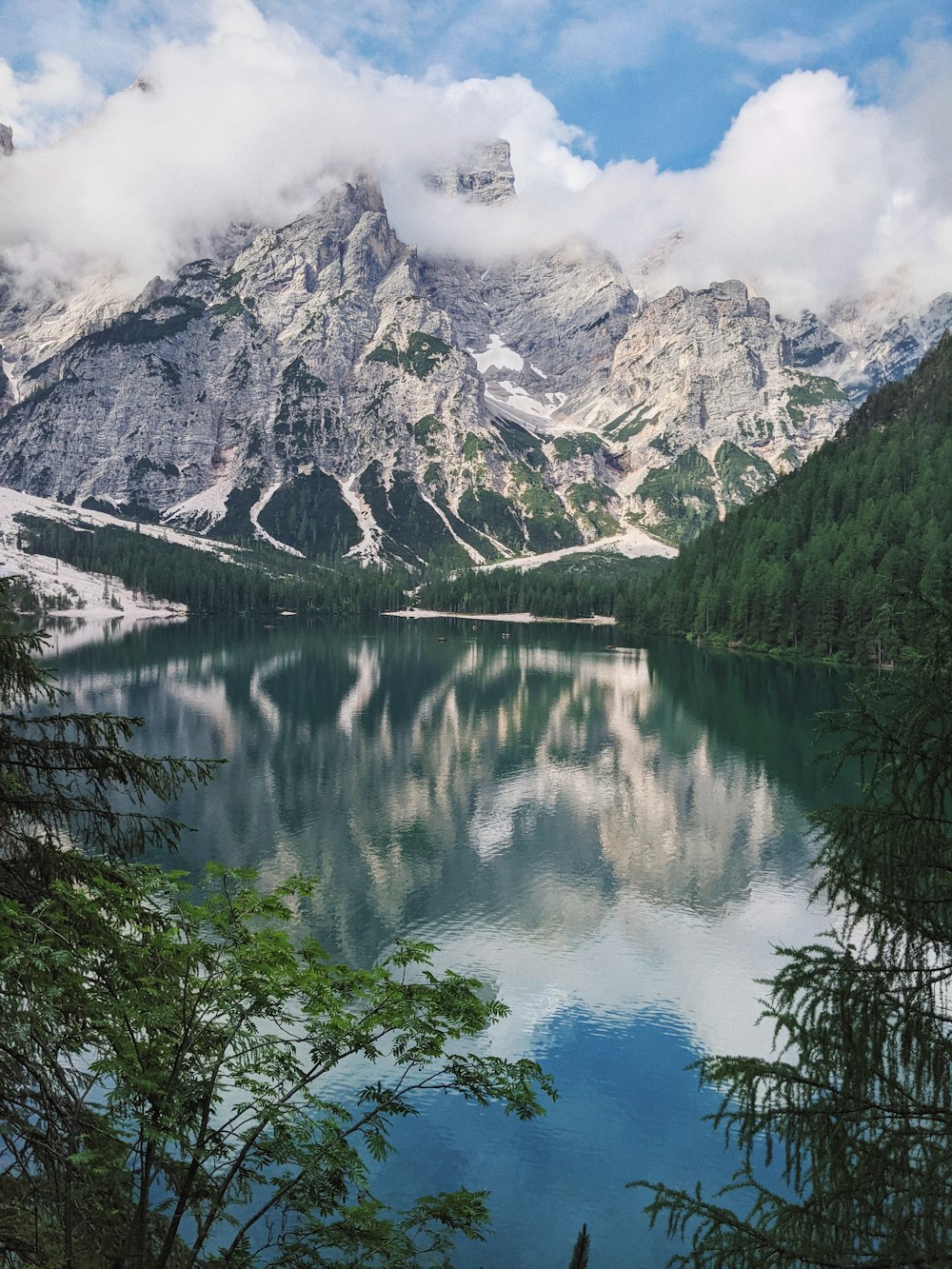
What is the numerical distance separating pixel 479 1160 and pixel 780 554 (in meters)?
147

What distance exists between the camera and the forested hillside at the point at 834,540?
12025cm

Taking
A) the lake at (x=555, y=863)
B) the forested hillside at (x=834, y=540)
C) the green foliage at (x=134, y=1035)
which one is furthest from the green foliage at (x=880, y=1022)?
the forested hillside at (x=834, y=540)

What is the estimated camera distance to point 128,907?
372 inches

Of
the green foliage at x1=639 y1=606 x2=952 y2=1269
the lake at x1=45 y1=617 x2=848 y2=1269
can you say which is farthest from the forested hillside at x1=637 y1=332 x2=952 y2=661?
the green foliage at x1=639 y1=606 x2=952 y2=1269

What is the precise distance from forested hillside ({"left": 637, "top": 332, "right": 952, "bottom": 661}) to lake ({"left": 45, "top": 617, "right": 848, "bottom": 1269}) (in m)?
27.5

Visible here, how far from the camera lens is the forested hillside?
395 feet

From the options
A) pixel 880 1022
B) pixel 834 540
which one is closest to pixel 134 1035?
pixel 880 1022

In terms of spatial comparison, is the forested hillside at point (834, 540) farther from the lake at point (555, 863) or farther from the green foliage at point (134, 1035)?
the green foliage at point (134, 1035)

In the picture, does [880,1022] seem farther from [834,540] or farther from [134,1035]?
[834,540]

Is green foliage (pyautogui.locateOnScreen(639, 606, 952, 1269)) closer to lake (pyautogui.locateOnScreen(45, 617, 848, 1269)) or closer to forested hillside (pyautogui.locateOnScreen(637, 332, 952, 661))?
lake (pyautogui.locateOnScreen(45, 617, 848, 1269))

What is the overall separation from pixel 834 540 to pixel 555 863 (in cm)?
11280

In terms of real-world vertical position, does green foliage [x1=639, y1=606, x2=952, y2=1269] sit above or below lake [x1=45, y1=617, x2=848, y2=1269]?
above

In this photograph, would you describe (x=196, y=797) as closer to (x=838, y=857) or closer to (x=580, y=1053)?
(x=580, y=1053)

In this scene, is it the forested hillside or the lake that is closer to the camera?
the lake
